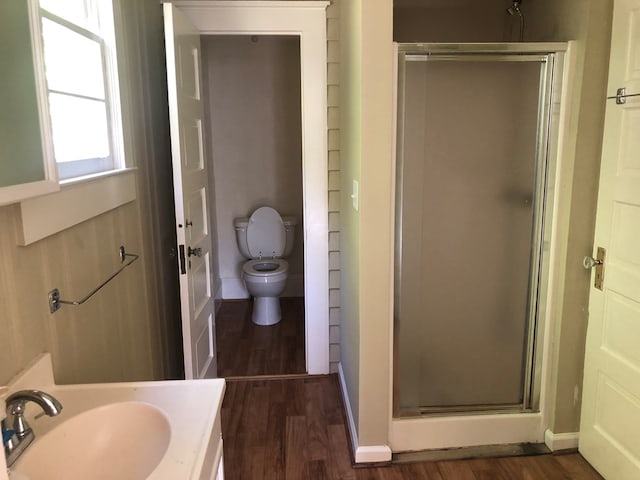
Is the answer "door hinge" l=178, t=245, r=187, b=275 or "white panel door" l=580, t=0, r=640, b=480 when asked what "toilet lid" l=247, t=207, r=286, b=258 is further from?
"white panel door" l=580, t=0, r=640, b=480

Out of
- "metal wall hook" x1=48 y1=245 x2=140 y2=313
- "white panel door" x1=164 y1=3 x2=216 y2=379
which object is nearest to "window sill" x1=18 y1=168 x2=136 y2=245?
"metal wall hook" x1=48 y1=245 x2=140 y2=313

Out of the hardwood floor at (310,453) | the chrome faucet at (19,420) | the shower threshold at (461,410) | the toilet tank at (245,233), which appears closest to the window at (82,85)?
the chrome faucet at (19,420)

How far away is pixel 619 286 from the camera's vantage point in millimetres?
2070

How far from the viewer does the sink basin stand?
123 cm

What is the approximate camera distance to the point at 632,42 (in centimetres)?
194

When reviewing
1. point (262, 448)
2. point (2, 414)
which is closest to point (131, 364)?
point (262, 448)

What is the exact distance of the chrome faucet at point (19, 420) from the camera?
1.09 m

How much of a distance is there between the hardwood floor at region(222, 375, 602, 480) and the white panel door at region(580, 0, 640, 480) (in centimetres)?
25

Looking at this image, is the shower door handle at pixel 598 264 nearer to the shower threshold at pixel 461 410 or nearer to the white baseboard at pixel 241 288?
the shower threshold at pixel 461 410

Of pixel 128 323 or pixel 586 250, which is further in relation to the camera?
pixel 586 250

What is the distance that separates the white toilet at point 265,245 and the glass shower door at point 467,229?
1.83m

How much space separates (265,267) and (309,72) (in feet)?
5.88

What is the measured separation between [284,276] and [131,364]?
1898 millimetres

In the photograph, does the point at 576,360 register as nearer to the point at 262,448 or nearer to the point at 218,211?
the point at 262,448
